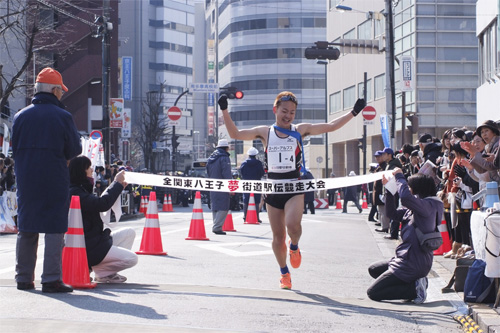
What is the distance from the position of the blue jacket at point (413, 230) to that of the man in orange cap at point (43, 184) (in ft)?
10.2

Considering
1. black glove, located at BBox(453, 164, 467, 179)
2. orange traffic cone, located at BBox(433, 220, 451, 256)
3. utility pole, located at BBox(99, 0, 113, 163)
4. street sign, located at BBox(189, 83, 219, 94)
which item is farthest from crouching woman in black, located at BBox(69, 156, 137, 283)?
street sign, located at BBox(189, 83, 219, 94)

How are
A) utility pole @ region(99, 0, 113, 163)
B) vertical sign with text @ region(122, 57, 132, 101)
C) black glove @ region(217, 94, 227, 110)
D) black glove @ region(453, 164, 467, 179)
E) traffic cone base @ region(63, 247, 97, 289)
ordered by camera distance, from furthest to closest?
1. vertical sign with text @ region(122, 57, 132, 101)
2. utility pole @ region(99, 0, 113, 163)
3. black glove @ region(453, 164, 467, 179)
4. black glove @ region(217, 94, 227, 110)
5. traffic cone base @ region(63, 247, 97, 289)

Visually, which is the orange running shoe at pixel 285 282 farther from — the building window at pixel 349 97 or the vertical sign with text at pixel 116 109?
the building window at pixel 349 97

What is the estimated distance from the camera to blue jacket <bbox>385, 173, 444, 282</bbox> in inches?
317

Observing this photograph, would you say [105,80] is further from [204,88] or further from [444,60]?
[444,60]

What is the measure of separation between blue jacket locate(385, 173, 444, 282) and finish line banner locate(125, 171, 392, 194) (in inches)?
11.2

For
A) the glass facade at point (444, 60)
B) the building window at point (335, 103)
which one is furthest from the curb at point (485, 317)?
the building window at point (335, 103)

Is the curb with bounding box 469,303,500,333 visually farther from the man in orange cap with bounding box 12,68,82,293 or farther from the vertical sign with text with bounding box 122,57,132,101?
the vertical sign with text with bounding box 122,57,132,101

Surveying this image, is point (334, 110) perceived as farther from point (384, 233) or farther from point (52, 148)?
point (52, 148)

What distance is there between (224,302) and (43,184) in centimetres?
201

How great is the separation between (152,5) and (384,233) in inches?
3949

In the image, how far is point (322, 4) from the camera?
10175 centimetres

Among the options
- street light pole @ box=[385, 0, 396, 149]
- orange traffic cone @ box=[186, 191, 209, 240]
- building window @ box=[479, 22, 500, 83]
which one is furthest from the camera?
building window @ box=[479, 22, 500, 83]

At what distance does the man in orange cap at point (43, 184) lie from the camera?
7.77 m
